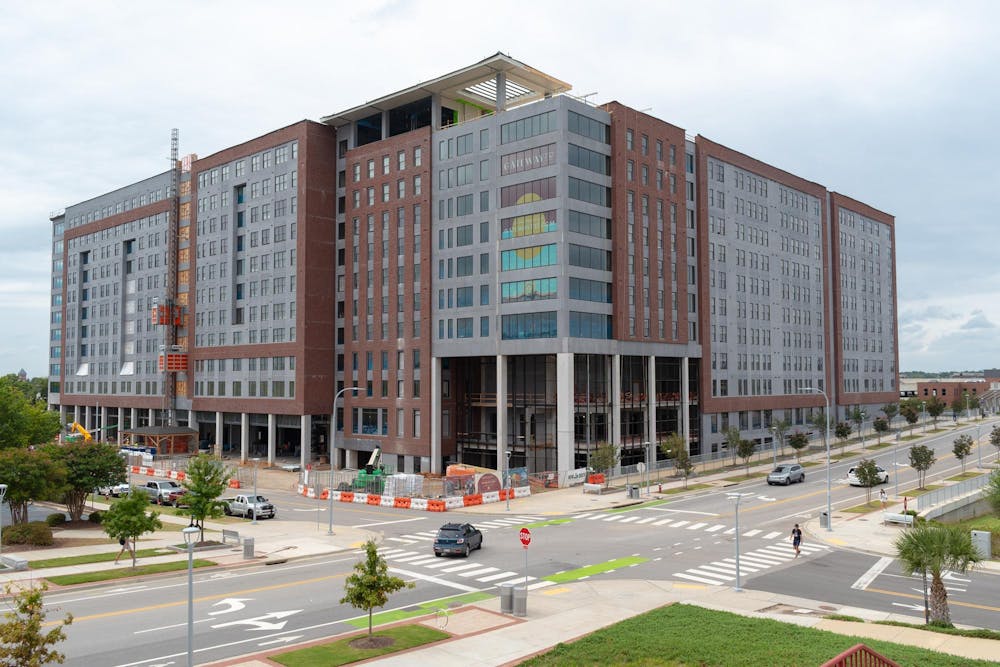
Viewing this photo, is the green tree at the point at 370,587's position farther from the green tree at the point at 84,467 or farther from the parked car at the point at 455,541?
the green tree at the point at 84,467

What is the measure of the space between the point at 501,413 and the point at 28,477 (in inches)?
1656

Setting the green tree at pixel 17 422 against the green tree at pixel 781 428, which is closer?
the green tree at pixel 17 422

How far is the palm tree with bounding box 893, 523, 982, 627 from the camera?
25172mm

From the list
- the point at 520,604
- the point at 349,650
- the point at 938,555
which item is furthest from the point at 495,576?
the point at 938,555

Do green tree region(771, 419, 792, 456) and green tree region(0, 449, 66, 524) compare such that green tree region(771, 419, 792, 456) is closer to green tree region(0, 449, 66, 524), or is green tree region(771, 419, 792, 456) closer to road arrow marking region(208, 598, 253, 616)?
road arrow marking region(208, 598, 253, 616)

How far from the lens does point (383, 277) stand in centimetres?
8762

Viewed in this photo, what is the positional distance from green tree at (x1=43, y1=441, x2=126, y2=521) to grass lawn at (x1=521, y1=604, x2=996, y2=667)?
128 feet

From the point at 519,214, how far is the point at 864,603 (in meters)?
52.2

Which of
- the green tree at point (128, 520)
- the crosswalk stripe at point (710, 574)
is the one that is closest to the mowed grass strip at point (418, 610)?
the crosswalk stripe at point (710, 574)

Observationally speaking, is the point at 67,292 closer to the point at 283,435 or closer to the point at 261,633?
the point at 283,435

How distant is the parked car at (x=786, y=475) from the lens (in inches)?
2704

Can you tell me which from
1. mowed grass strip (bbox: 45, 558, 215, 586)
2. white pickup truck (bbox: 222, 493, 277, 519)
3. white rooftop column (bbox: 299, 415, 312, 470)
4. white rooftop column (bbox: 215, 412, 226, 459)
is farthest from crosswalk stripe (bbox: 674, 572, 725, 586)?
white rooftop column (bbox: 215, 412, 226, 459)

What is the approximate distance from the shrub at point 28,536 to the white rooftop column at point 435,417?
42.8 meters

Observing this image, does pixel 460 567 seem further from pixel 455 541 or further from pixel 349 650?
pixel 349 650
